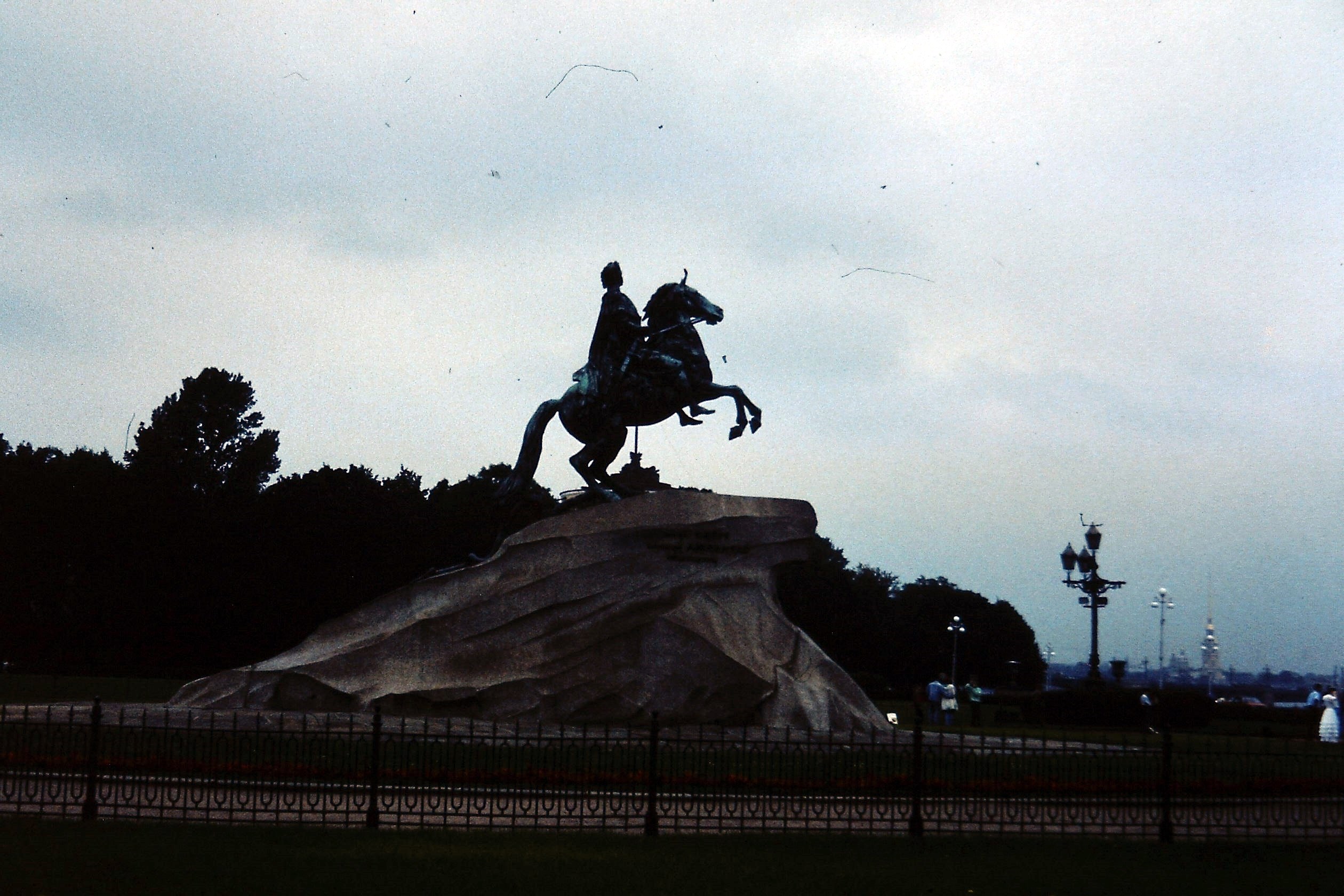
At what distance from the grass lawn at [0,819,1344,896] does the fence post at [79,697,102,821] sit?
0.72ft

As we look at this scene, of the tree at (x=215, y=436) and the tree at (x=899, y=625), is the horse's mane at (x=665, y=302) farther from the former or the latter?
the tree at (x=215, y=436)

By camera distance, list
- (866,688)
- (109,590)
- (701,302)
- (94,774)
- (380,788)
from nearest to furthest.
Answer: (94,774), (380,788), (701,302), (109,590), (866,688)

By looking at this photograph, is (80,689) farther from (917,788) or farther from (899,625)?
(899,625)

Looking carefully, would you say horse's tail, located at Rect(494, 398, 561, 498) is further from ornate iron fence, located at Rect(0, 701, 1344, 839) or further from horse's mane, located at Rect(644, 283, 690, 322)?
ornate iron fence, located at Rect(0, 701, 1344, 839)

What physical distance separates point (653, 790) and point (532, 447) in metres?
11.6

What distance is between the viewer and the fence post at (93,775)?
11.3 metres

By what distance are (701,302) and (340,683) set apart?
8.18 meters

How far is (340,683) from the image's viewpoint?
733 inches

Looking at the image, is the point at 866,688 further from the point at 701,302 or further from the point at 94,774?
the point at 94,774

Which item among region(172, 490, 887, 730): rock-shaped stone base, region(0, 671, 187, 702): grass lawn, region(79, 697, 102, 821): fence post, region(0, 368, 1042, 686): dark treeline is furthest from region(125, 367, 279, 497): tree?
region(79, 697, 102, 821): fence post

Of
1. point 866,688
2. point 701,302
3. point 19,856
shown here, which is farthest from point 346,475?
point 19,856

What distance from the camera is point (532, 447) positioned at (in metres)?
22.5

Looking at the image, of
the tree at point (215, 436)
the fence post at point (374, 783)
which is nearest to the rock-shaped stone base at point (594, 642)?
the fence post at point (374, 783)

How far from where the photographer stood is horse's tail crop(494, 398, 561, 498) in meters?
22.4
